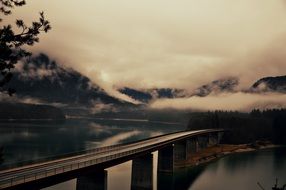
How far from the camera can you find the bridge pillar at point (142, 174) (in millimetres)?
98750

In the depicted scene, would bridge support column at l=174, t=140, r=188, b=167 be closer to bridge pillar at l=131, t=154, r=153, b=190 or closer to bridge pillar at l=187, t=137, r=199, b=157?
bridge pillar at l=187, t=137, r=199, b=157

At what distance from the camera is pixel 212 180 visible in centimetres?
12100

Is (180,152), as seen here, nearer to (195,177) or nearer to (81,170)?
(195,177)

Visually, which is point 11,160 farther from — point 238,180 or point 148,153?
point 238,180

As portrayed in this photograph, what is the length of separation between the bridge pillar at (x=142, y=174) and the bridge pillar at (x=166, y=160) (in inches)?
1149

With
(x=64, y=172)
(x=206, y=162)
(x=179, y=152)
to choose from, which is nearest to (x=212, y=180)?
(x=179, y=152)

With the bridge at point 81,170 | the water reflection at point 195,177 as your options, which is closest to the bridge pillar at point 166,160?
the water reflection at point 195,177

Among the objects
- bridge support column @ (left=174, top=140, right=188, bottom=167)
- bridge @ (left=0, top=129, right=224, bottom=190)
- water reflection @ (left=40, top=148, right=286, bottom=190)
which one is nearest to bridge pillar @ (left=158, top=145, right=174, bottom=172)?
water reflection @ (left=40, top=148, right=286, bottom=190)

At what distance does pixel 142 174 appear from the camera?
327 feet

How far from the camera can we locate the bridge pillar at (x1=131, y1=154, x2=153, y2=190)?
98.8 meters

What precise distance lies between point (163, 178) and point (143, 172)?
23.1m

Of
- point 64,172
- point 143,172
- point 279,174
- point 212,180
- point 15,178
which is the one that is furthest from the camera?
point 279,174

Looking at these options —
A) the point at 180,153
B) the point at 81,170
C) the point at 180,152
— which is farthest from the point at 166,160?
the point at 81,170

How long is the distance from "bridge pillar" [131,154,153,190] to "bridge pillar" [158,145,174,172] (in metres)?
29.2
